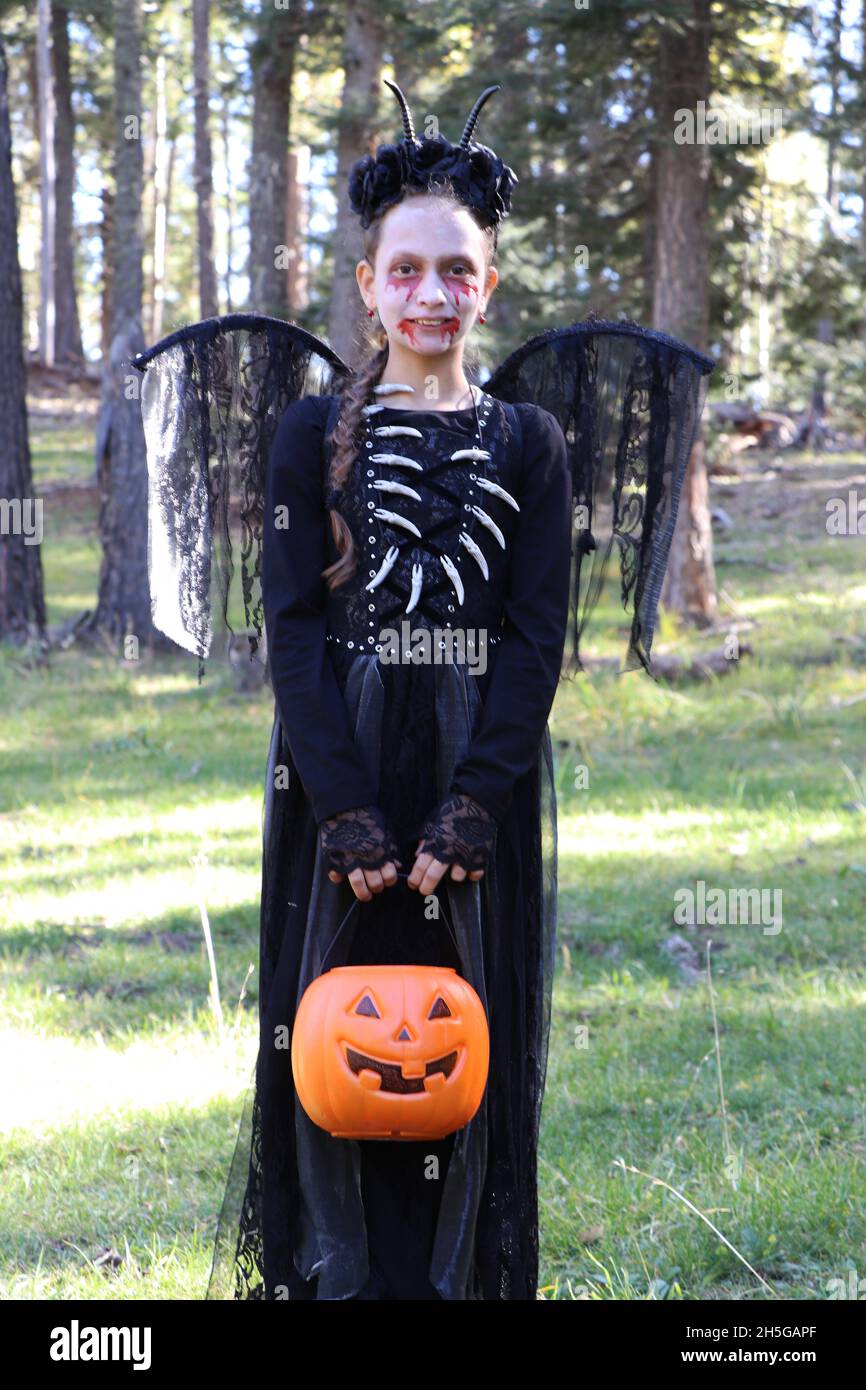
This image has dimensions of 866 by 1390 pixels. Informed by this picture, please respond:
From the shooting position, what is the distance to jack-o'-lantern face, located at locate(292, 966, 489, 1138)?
2.76 m

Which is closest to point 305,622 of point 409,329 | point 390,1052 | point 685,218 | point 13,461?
point 409,329

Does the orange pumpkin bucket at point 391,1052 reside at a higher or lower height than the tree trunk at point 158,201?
lower

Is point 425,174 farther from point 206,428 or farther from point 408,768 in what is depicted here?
point 408,768

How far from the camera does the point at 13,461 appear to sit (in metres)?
12.3

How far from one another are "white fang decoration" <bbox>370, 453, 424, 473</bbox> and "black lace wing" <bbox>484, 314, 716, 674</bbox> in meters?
0.62

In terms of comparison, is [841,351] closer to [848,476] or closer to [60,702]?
[848,476]

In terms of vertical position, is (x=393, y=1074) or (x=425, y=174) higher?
(x=425, y=174)

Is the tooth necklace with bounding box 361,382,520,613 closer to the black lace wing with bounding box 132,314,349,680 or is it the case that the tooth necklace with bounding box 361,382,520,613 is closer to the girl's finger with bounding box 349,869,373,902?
the black lace wing with bounding box 132,314,349,680

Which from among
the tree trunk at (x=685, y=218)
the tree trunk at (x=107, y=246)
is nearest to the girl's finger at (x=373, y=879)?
the tree trunk at (x=685, y=218)

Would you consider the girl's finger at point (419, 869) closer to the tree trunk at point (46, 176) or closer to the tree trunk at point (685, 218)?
the tree trunk at point (685, 218)

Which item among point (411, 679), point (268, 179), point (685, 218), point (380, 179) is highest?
point (268, 179)

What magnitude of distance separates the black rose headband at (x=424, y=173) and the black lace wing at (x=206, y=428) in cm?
42

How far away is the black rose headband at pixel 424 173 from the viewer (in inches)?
120

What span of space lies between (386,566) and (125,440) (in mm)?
10870
